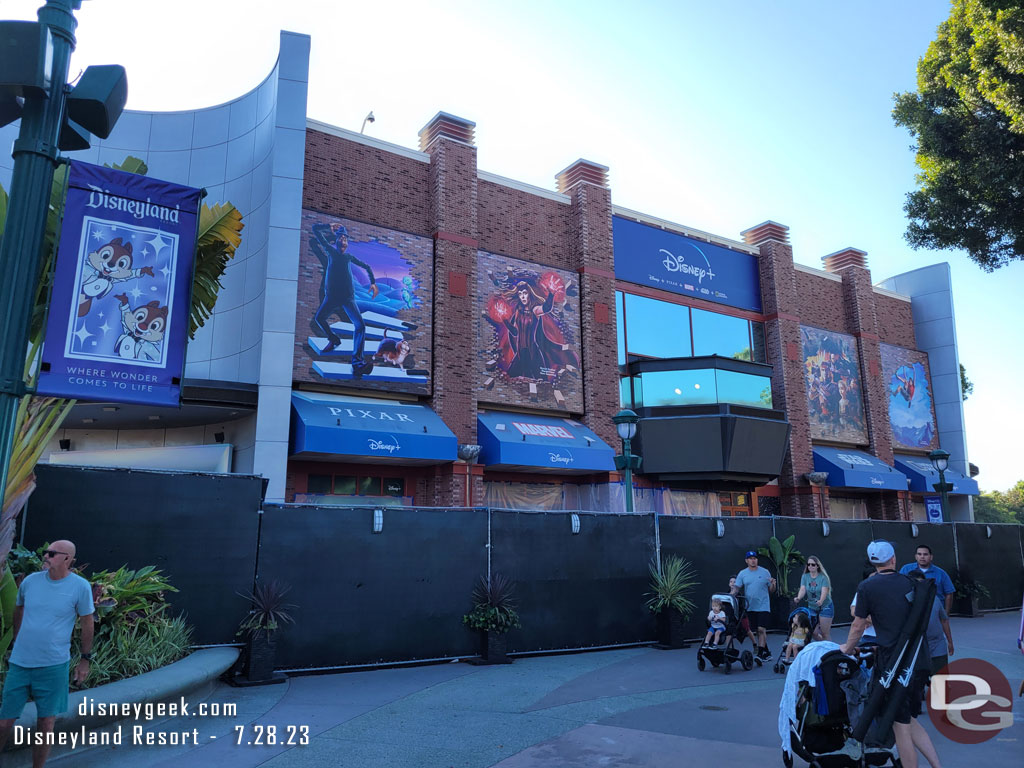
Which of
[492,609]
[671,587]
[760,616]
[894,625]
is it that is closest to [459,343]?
[671,587]

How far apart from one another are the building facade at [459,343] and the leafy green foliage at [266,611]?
24.3 ft

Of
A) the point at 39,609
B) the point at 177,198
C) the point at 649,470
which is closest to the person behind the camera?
the point at 39,609

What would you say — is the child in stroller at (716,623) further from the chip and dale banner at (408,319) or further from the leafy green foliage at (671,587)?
the chip and dale banner at (408,319)

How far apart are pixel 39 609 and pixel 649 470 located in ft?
64.5

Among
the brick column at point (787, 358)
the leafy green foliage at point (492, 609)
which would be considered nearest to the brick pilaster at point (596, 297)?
the brick column at point (787, 358)

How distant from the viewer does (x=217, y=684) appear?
893 cm

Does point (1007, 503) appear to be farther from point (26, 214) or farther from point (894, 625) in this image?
point (26, 214)

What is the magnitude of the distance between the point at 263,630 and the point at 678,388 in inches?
689

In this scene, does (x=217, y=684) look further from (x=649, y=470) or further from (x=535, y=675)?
(x=649, y=470)

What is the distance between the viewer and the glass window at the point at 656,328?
1001 inches

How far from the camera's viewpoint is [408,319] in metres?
20.4

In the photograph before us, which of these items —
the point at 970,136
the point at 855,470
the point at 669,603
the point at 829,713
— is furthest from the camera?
the point at 855,470

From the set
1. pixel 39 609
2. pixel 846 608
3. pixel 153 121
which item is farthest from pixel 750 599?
pixel 153 121

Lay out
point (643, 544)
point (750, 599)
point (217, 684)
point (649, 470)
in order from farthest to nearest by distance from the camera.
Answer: point (649, 470)
point (643, 544)
point (750, 599)
point (217, 684)
